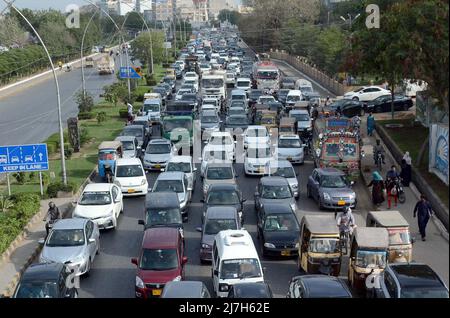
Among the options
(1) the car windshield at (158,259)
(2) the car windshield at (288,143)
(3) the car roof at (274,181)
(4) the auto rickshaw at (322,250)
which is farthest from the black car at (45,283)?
(2) the car windshield at (288,143)

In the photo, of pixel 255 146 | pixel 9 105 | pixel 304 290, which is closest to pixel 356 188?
pixel 255 146

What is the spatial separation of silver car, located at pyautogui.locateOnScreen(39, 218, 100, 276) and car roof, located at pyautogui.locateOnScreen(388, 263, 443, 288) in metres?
8.70

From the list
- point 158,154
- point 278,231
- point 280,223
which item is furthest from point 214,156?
point 278,231

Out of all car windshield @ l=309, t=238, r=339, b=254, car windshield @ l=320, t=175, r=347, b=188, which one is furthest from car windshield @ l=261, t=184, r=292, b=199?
car windshield @ l=309, t=238, r=339, b=254

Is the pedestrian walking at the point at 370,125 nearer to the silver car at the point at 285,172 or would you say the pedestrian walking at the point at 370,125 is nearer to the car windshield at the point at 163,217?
the silver car at the point at 285,172

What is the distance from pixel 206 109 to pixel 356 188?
54.6ft

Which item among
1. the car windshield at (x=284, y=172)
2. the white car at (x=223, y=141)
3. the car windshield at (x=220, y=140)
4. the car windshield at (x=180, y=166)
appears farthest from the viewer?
the car windshield at (x=220, y=140)

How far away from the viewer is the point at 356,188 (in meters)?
30.5

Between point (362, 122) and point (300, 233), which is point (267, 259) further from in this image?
point (362, 122)

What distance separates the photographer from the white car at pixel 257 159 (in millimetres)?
32281

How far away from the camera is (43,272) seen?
673 inches

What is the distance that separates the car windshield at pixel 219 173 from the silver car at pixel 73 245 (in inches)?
301
